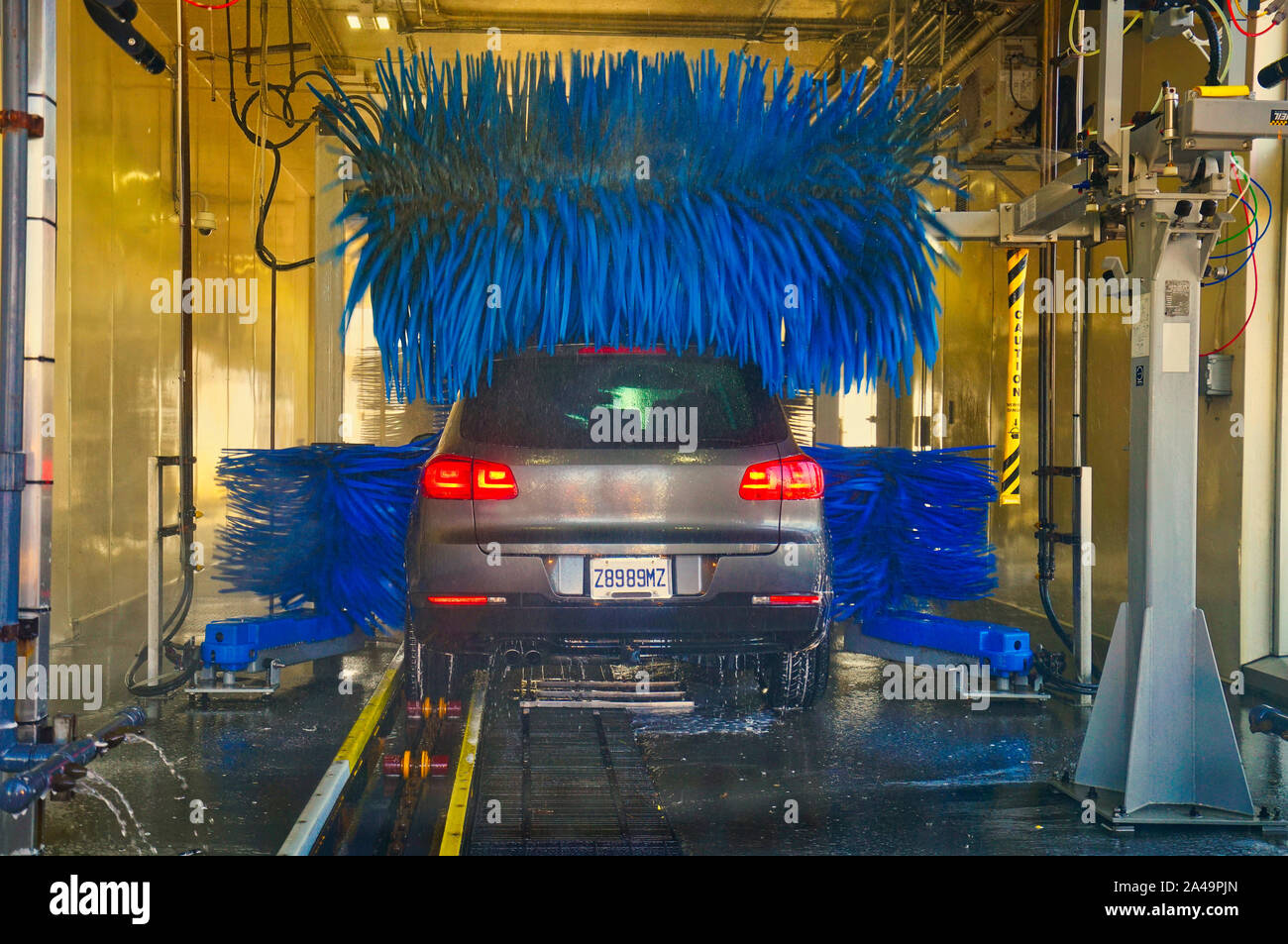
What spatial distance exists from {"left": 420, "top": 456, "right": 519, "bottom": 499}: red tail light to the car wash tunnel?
1 centimetres

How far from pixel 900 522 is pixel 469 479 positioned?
2653mm

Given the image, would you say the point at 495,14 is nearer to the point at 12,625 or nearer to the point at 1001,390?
the point at 1001,390

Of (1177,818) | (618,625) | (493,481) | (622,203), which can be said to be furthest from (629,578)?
(1177,818)

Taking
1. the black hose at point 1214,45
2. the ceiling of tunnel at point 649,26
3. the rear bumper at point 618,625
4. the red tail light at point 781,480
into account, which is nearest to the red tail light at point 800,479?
the red tail light at point 781,480

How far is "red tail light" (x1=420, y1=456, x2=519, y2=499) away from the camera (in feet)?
15.0

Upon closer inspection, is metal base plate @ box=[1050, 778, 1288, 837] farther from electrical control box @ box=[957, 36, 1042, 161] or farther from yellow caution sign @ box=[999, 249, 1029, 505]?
electrical control box @ box=[957, 36, 1042, 161]

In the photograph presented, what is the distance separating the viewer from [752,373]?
16.0 ft

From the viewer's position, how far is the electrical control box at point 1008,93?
8.14 m

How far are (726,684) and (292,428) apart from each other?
37.7ft

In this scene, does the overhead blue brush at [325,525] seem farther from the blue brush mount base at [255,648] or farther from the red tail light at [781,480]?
the red tail light at [781,480]

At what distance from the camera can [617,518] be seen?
459 centimetres

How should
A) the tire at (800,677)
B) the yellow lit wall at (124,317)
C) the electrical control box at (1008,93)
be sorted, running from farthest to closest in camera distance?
the electrical control box at (1008,93) < the yellow lit wall at (124,317) < the tire at (800,677)

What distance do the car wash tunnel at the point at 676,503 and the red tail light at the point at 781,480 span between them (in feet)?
0.08

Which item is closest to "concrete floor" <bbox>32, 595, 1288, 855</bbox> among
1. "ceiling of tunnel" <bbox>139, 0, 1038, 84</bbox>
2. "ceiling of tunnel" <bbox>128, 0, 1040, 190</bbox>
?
"ceiling of tunnel" <bbox>128, 0, 1040, 190</bbox>
